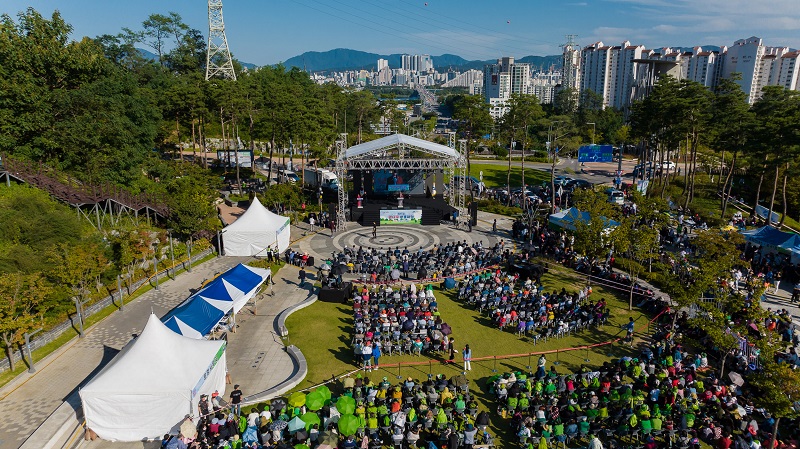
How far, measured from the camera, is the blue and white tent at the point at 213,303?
1736cm

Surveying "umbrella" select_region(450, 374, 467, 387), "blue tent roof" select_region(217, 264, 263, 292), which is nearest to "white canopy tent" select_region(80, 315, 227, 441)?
"blue tent roof" select_region(217, 264, 263, 292)

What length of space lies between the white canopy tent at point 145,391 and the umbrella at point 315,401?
3.45 m

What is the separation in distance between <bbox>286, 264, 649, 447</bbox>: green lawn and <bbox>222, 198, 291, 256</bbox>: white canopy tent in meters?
8.37

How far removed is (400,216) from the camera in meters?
37.8

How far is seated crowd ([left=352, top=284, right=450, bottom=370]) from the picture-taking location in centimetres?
1788

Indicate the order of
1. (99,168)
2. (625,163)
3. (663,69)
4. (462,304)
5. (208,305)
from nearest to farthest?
(208,305)
(462,304)
(99,168)
(625,163)
(663,69)

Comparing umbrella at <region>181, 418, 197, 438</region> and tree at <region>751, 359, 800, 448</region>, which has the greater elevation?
tree at <region>751, 359, 800, 448</region>

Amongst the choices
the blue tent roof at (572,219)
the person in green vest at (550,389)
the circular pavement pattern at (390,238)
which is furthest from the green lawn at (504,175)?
the person in green vest at (550,389)

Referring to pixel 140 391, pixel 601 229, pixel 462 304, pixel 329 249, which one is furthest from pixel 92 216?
pixel 601 229

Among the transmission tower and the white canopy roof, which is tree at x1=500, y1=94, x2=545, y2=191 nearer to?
the white canopy roof

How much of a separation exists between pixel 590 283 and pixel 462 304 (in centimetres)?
793

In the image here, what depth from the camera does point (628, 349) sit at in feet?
63.1

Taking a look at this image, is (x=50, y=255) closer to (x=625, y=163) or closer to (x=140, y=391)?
(x=140, y=391)

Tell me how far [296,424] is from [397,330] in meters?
6.61
